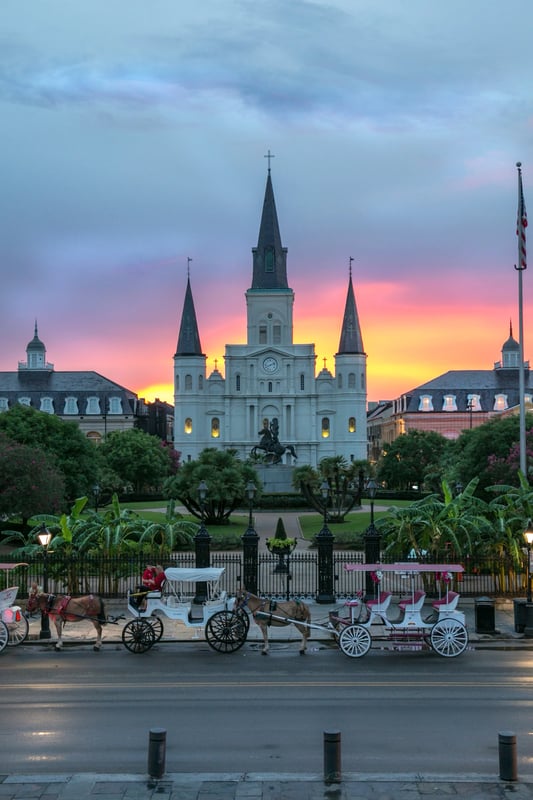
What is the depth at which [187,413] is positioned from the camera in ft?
371

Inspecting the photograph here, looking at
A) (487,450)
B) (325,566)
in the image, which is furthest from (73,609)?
(487,450)

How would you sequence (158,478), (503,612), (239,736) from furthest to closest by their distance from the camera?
(158,478)
(503,612)
(239,736)

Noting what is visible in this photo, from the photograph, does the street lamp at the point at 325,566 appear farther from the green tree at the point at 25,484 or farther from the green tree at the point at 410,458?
the green tree at the point at 410,458

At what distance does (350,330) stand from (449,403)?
1714cm

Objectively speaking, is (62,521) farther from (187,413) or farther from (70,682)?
(187,413)

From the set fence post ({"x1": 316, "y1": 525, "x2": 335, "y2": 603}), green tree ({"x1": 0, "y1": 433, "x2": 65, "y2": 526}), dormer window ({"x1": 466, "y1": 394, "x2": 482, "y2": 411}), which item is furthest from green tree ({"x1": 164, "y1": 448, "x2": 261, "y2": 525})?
dormer window ({"x1": 466, "y1": 394, "x2": 482, "y2": 411})

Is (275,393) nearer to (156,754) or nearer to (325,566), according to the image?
(325,566)

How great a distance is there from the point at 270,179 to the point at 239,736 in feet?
366

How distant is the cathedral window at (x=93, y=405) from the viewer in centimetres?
11831

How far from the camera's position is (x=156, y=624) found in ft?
65.1

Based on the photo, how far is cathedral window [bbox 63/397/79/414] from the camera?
117750 millimetres

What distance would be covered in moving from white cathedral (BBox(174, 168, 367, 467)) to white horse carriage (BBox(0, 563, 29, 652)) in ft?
301

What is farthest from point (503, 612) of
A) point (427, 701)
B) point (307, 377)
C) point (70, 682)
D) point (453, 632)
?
point (307, 377)

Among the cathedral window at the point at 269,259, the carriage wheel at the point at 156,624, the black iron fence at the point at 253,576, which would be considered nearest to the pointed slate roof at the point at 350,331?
the cathedral window at the point at 269,259
